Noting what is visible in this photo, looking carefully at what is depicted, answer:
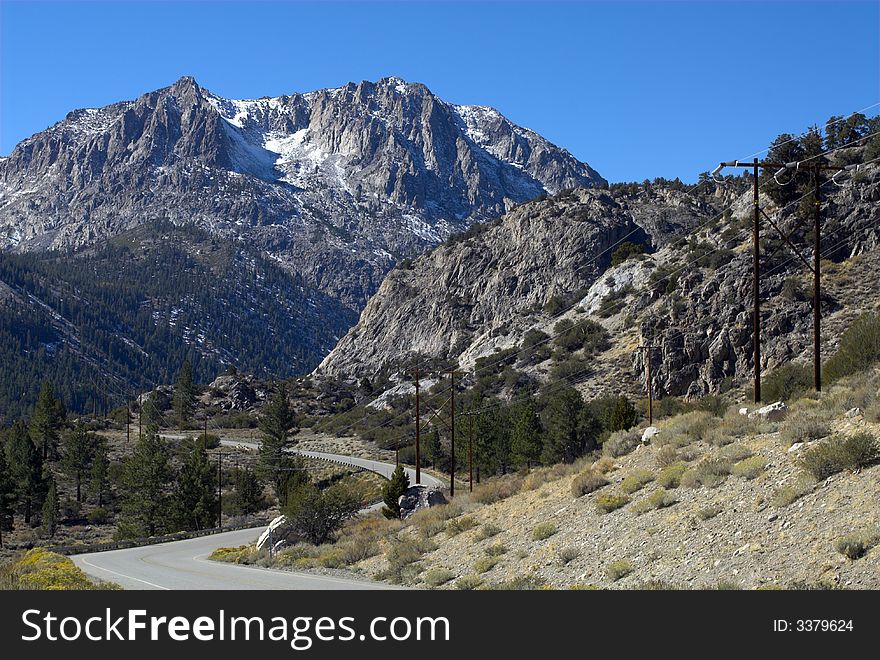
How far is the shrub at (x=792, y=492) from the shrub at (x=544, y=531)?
236 inches

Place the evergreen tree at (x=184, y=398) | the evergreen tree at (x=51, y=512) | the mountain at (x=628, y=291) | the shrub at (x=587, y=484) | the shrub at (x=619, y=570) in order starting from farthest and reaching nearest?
the evergreen tree at (x=184, y=398) → the mountain at (x=628, y=291) → the evergreen tree at (x=51, y=512) → the shrub at (x=587, y=484) → the shrub at (x=619, y=570)

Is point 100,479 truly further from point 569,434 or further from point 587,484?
point 587,484

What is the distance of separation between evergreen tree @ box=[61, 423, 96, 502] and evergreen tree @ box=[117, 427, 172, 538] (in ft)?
44.1

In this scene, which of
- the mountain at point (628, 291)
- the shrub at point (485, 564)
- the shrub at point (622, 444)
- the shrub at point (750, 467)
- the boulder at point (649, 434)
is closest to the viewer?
the shrub at point (750, 467)

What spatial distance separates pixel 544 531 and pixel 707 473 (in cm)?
430

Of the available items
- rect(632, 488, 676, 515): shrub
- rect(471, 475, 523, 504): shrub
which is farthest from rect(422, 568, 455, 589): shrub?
rect(471, 475, 523, 504): shrub

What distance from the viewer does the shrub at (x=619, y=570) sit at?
17531 mm

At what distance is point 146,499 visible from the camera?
7300cm

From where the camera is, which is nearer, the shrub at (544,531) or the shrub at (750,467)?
the shrub at (750,467)

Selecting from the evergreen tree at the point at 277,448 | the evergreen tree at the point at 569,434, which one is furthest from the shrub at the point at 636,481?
the evergreen tree at the point at 277,448

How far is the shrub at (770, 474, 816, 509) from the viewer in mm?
17312

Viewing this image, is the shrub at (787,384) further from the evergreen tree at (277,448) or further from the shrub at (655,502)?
the evergreen tree at (277,448)

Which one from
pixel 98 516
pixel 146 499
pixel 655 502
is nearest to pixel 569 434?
pixel 146 499
